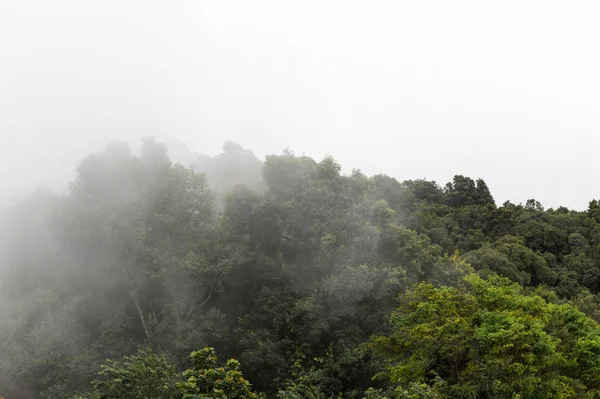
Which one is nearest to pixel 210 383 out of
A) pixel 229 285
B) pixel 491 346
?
pixel 491 346

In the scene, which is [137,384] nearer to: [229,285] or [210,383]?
[210,383]

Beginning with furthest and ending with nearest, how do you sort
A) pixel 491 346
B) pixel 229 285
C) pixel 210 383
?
pixel 229 285
pixel 491 346
pixel 210 383

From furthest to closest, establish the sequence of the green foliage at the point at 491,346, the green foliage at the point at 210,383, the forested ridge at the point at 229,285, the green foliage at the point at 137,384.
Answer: the forested ridge at the point at 229,285 < the green foliage at the point at 491,346 < the green foliage at the point at 137,384 < the green foliage at the point at 210,383

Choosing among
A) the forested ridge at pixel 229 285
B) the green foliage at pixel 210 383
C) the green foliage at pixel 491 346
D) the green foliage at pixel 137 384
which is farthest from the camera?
the forested ridge at pixel 229 285

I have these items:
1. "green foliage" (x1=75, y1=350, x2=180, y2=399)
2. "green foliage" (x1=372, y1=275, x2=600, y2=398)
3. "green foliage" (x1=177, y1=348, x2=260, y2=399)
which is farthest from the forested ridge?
"green foliage" (x1=75, y1=350, x2=180, y2=399)

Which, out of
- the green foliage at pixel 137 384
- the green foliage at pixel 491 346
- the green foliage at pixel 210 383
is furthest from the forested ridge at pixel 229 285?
the green foliage at pixel 137 384

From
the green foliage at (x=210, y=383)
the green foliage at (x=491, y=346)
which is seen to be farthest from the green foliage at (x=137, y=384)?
the green foliage at (x=491, y=346)

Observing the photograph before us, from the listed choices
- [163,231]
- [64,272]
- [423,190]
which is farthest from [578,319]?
[423,190]

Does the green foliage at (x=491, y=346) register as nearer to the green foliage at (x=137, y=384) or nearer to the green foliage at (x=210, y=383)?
the green foliage at (x=210, y=383)

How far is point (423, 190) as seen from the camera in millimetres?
56062

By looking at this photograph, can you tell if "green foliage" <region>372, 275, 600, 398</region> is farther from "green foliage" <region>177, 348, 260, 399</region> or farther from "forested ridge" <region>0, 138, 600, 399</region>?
"green foliage" <region>177, 348, 260, 399</region>

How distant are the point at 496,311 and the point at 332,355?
7.34 metres

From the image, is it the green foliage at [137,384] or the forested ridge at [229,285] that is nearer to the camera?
the green foliage at [137,384]

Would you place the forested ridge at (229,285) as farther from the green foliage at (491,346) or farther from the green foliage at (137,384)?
the green foliage at (137,384)
